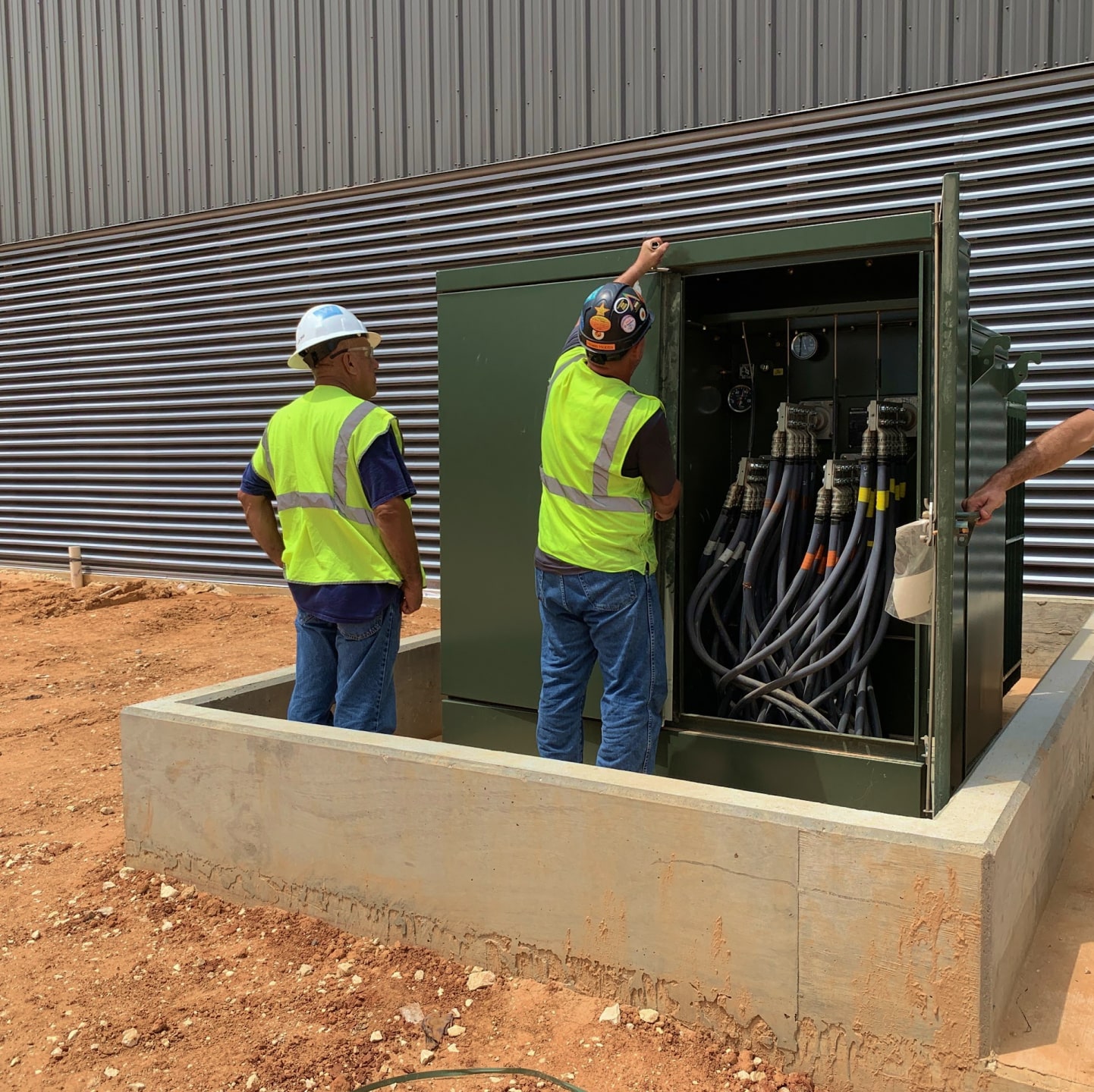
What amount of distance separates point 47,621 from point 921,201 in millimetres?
8516

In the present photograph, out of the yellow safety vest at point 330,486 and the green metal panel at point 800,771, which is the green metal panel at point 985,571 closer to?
the green metal panel at point 800,771

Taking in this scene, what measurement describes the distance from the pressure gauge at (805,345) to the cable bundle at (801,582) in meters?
0.25

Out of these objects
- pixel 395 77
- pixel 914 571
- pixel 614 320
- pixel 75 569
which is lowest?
pixel 75 569

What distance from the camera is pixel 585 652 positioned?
3822 millimetres

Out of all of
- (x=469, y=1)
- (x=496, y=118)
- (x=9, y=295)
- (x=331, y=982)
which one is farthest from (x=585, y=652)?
(x=9, y=295)

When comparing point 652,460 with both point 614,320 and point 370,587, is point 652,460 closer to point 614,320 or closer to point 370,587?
point 614,320

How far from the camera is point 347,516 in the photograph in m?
3.79

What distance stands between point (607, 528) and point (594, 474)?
0.63 ft

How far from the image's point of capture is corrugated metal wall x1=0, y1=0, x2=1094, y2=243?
276 inches

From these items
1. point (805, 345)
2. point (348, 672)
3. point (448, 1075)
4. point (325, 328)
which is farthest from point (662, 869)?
point (805, 345)

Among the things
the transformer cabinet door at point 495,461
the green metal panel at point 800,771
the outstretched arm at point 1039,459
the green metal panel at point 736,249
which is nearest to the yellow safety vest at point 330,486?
the transformer cabinet door at point 495,461

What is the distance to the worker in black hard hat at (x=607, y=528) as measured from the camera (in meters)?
3.52

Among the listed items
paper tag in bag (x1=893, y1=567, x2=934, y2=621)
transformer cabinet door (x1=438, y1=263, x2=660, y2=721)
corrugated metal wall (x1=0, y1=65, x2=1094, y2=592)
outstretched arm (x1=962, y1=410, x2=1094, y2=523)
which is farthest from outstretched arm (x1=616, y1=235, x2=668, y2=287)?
paper tag in bag (x1=893, y1=567, x2=934, y2=621)

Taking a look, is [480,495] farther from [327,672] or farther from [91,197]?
[91,197]
